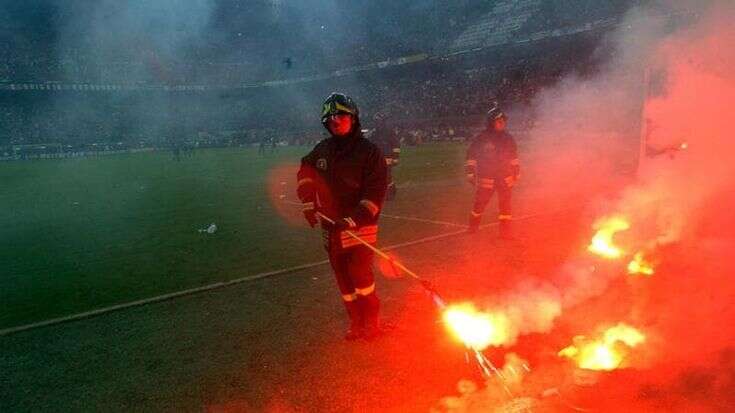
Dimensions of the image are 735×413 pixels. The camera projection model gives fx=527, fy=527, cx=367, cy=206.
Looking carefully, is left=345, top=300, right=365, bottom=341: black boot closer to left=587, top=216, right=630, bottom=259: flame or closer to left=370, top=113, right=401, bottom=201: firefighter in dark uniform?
left=587, top=216, right=630, bottom=259: flame

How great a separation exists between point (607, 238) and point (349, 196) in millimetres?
3698

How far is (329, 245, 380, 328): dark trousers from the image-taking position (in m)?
3.95

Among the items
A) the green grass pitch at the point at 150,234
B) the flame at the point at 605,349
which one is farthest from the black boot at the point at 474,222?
the flame at the point at 605,349

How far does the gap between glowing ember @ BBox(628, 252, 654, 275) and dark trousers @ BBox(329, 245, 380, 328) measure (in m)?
2.84

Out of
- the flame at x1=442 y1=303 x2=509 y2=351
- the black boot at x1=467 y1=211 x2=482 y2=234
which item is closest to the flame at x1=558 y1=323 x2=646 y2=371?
the flame at x1=442 y1=303 x2=509 y2=351

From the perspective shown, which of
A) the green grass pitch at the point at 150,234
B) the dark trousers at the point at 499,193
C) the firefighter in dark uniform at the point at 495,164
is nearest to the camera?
the green grass pitch at the point at 150,234

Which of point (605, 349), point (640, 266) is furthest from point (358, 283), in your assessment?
point (640, 266)

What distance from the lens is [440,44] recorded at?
1447 inches

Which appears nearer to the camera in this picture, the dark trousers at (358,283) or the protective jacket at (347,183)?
the protective jacket at (347,183)

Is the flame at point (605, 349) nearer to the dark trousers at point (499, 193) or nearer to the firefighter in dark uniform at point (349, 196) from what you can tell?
the firefighter in dark uniform at point (349, 196)

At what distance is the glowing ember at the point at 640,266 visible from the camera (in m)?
5.24

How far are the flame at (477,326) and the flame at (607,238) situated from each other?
2242 mm

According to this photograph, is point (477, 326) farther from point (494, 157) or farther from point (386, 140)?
point (386, 140)

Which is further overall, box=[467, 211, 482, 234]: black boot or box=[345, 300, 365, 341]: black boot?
box=[467, 211, 482, 234]: black boot
